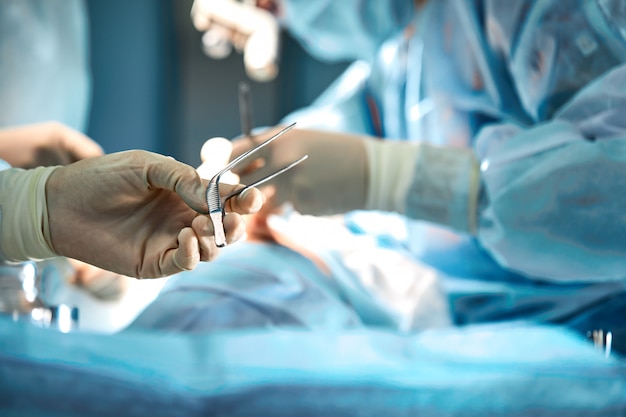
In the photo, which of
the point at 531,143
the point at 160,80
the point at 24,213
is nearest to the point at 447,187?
the point at 531,143

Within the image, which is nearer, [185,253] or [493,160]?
[185,253]

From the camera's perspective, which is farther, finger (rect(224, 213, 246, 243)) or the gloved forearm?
the gloved forearm

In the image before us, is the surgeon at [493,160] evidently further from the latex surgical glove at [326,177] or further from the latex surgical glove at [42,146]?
the latex surgical glove at [42,146]

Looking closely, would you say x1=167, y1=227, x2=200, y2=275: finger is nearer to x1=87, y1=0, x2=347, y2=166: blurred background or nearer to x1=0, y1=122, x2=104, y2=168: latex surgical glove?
x1=0, y1=122, x2=104, y2=168: latex surgical glove

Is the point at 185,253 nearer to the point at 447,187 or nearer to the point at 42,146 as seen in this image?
the point at 42,146

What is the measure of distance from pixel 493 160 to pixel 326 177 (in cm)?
28

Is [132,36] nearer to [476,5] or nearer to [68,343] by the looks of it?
[476,5]

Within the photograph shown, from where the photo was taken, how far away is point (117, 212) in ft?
1.61

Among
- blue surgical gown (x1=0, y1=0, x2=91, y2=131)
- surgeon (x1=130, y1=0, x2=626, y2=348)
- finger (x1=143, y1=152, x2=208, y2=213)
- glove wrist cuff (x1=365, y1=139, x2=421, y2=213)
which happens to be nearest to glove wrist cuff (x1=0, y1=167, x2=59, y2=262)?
finger (x1=143, y1=152, x2=208, y2=213)

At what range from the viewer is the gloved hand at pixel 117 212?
467mm

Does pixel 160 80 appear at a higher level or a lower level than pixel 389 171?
higher

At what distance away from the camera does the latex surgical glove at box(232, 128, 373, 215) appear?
0.94m

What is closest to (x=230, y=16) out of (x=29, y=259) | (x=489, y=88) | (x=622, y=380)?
(x=489, y=88)

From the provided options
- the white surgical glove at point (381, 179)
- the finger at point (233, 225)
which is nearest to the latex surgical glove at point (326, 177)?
the white surgical glove at point (381, 179)
